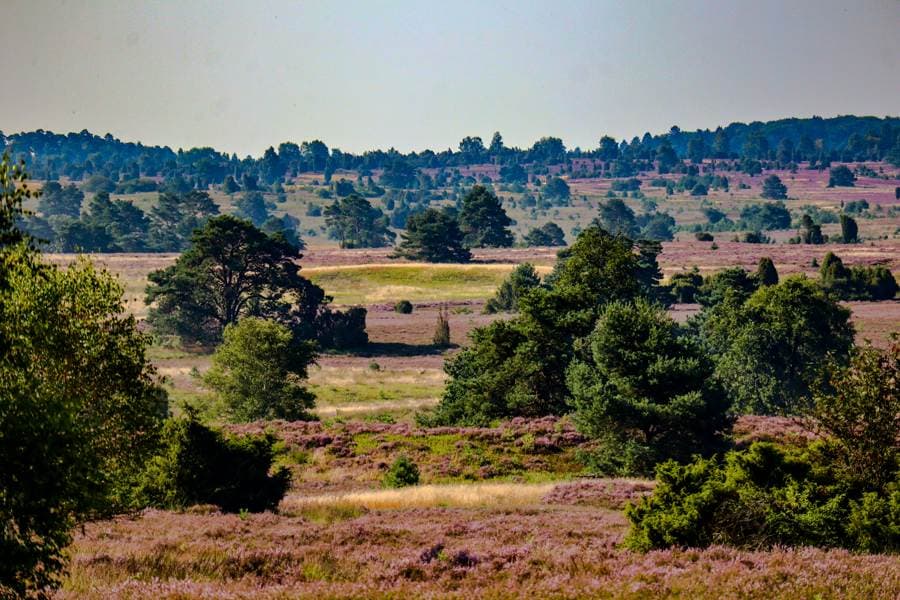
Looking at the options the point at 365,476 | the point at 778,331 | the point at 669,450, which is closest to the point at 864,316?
the point at 778,331

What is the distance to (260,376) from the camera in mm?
48219

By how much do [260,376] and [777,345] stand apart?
3514 cm

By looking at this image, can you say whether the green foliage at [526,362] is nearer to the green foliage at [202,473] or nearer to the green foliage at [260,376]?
the green foliage at [260,376]

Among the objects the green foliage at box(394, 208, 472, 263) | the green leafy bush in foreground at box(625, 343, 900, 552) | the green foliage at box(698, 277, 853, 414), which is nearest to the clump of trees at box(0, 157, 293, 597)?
the green leafy bush in foreground at box(625, 343, 900, 552)

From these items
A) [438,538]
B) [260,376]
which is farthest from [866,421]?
[260,376]

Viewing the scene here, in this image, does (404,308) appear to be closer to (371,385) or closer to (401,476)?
(371,385)

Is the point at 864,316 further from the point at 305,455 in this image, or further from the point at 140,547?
the point at 140,547

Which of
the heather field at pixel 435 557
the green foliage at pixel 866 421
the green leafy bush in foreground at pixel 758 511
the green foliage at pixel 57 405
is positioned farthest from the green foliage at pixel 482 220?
the green leafy bush in foreground at pixel 758 511

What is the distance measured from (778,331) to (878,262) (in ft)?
240

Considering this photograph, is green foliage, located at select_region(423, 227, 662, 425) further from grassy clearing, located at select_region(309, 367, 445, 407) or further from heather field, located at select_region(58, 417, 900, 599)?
heather field, located at select_region(58, 417, 900, 599)

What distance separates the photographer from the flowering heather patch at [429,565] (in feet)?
38.7

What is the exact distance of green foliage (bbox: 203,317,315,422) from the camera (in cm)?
4797

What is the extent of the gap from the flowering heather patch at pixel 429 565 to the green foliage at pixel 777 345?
4168 cm

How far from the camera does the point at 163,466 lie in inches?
845
